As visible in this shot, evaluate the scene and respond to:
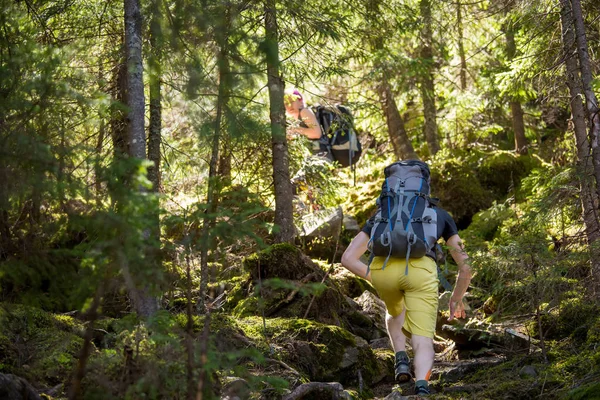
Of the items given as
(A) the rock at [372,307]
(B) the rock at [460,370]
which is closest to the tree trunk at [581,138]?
(B) the rock at [460,370]

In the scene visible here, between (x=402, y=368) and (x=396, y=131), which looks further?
(x=396, y=131)

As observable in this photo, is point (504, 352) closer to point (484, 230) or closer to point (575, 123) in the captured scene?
point (575, 123)

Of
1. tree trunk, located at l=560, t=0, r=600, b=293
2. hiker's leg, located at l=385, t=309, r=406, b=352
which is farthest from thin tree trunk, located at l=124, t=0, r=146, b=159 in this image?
tree trunk, located at l=560, t=0, r=600, b=293

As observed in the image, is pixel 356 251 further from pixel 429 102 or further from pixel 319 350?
pixel 429 102

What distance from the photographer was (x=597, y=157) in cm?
887

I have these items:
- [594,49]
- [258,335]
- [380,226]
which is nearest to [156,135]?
[258,335]

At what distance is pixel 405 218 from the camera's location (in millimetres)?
6641

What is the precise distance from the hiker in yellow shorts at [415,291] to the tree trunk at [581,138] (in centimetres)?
210

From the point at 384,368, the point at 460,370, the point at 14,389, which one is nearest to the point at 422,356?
the point at 460,370

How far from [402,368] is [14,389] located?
335cm

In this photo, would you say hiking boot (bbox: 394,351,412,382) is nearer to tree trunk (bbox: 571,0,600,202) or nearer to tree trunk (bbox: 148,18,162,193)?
tree trunk (bbox: 148,18,162,193)

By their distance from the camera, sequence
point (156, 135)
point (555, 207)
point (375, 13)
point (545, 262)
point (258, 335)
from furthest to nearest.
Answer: point (375, 13) → point (555, 207) → point (156, 135) → point (258, 335) → point (545, 262)

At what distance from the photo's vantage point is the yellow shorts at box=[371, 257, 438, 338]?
664cm

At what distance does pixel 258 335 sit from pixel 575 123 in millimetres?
5350
